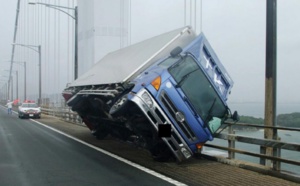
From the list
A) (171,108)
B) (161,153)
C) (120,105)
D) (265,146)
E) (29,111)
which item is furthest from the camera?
(29,111)

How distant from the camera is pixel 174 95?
29.4 ft

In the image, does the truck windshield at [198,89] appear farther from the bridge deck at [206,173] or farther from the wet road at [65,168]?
the wet road at [65,168]

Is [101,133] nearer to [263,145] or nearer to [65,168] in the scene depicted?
[65,168]

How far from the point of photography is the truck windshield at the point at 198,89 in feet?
30.1

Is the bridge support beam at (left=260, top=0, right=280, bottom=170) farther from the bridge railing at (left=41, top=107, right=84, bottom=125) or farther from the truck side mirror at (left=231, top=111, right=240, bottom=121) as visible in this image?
the bridge railing at (left=41, top=107, right=84, bottom=125)

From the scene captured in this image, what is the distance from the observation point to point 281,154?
8.80 m

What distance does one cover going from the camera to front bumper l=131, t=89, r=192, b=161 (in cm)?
870

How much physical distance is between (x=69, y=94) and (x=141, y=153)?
198 inches

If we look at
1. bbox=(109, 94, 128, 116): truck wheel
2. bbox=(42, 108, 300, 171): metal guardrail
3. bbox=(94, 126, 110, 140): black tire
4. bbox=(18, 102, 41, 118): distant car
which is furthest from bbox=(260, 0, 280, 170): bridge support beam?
bbox=(18, 102, 41, 118): distant car

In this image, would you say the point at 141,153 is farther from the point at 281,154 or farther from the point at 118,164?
the point at 281,154

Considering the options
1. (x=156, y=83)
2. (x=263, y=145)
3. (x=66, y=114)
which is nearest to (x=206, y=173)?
(x=263, y=145)

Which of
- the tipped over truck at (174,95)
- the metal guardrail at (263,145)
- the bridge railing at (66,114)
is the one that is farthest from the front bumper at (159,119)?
the bridge railing at (66,114)

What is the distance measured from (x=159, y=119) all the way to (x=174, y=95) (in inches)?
24.4

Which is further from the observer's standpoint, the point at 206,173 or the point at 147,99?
the point at 147,99
